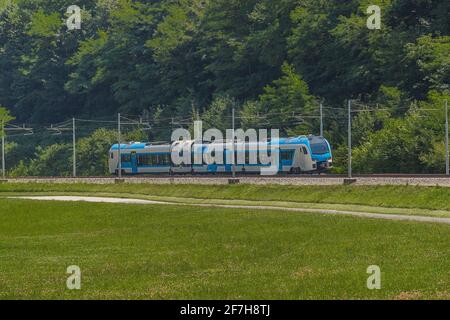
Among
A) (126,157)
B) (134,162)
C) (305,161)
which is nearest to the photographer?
(305,161)

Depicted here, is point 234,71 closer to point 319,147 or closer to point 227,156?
point 227,156

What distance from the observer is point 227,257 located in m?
32.2

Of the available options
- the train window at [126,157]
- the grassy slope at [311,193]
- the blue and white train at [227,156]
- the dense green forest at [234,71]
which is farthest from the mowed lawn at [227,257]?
the train window at [126,157]

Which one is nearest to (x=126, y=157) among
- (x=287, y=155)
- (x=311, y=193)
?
(x=287, y=155)

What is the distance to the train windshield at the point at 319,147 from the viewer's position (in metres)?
84.1

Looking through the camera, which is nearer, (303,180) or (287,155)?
(303,180)

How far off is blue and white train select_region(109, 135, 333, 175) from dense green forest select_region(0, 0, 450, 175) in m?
5.20

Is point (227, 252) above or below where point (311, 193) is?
below

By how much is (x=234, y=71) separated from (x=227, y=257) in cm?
10147

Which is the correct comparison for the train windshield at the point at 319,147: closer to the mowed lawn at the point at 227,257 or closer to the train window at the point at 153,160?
the train window at the point at 153,160

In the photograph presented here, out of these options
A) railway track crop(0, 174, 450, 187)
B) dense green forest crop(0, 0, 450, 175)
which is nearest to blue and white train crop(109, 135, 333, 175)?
dense green forest crop(0, 0, 450, 175)

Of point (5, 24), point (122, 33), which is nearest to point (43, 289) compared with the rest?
point (122, 33)

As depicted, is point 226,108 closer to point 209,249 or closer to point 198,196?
point 198,196

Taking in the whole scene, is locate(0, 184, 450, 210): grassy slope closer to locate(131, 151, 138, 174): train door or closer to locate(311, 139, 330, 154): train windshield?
locate(131, 151, 138, 174): train door
